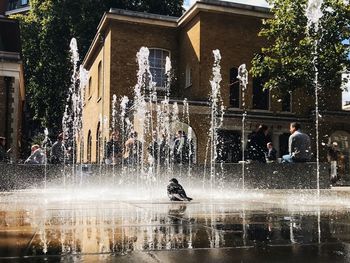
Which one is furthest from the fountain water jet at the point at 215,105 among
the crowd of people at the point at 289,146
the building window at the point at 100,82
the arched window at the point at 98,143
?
the crowd of people at the point at 289,146

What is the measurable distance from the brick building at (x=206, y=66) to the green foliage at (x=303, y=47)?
3740 mm

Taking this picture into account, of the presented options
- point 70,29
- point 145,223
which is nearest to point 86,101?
point 70,29

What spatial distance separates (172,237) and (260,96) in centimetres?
2420

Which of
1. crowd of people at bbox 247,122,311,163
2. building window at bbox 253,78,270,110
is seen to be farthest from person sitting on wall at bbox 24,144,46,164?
building window at bbox 253,78,270,110

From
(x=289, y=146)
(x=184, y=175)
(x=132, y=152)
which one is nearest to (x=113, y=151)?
(x=132, y=152)

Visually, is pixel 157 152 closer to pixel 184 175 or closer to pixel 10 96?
pixel 184 175

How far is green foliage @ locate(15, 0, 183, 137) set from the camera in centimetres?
3644

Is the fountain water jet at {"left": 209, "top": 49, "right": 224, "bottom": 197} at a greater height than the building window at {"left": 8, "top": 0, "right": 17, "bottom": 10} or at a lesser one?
lesser

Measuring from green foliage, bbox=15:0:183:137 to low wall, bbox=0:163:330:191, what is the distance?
24.8 m

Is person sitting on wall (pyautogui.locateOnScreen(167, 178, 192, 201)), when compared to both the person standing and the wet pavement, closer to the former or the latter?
the wet pavement

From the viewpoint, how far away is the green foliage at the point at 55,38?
36.4 m

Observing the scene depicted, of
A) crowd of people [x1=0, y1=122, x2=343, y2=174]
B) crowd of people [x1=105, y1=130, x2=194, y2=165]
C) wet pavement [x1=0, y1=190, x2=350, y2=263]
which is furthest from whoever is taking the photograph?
crowd of people [x1=105, y1=130, x2=194, y2=165]

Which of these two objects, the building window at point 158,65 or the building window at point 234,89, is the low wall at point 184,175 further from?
the building window at point 158,65

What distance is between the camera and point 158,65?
28203mm
